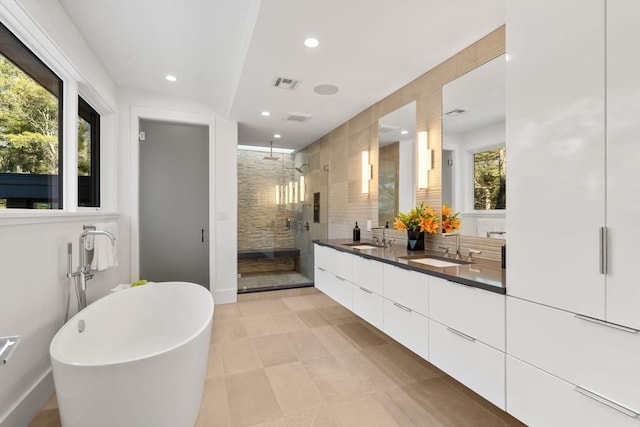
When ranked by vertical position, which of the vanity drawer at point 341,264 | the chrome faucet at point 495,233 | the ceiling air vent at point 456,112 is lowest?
the vanity drawer at point 341,264

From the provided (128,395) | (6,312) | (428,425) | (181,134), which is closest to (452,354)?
(428,425)

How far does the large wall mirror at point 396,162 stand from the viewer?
9.65 ft

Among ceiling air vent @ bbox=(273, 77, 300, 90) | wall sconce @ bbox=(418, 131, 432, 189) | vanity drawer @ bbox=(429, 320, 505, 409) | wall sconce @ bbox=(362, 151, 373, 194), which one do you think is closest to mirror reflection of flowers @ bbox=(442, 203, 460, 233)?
wall sconce @ bbox=(418, 131, 432, 189)

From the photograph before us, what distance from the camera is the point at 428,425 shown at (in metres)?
1.71

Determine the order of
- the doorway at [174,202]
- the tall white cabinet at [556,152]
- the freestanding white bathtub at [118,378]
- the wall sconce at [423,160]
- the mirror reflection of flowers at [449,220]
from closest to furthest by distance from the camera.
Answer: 1. the tall white cabinet at [556,152]
2. the freestanding white bathtub at [118,378]
3. the mirror reflection of flowers at [449,220]
4. the wall sconce at [423,160]
5. the doorway at [174,202]

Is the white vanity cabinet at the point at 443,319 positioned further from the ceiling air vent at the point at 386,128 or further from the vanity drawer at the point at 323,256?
the ceiling air vent at the point at 386,128

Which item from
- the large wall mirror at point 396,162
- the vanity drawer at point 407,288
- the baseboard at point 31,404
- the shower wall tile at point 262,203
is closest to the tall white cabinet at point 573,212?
the vanity drawer at point 407,288

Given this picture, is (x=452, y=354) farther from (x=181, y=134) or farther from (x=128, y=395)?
(x=181, y=134)

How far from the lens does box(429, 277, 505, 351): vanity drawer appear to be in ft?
4.62

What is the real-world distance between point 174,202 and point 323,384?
3.05 m

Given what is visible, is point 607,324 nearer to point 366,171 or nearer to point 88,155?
point 366,171

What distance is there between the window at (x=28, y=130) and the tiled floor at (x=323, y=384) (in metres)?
1.44

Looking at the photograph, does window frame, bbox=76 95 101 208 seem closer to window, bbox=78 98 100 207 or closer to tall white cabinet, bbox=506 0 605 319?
window, bbox=78 98 100 207

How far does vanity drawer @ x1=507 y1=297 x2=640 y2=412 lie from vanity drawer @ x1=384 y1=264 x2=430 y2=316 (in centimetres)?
54
